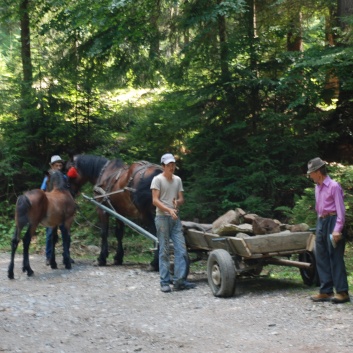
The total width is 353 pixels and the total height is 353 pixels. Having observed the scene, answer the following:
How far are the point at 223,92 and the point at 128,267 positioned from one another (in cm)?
558

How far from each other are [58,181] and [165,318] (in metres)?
5.63

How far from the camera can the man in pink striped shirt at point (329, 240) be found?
855 centimetres

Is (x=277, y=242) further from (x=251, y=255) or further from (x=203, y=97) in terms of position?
(x=203, y=97)

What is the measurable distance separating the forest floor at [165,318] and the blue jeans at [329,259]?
288mm

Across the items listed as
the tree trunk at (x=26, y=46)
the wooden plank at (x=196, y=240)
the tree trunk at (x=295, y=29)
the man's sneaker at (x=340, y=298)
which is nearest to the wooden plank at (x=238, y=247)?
the wooden plank at (x=196, y=240)

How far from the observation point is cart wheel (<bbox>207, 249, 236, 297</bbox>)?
926cm

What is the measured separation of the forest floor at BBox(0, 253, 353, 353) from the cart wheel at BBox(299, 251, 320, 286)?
181mm

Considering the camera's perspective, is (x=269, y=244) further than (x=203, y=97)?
No

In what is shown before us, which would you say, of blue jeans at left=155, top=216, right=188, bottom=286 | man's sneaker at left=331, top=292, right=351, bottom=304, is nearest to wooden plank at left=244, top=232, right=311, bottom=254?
man's sneaker at left=331, top=292, right=351, bottom=304

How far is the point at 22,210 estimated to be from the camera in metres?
12.1

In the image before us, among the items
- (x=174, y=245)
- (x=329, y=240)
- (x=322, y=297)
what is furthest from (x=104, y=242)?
(x=329, y=240)

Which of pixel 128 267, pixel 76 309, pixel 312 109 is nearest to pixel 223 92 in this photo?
Answer: pixel 312 109

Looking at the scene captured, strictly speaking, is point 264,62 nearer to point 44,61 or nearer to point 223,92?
point 223,92

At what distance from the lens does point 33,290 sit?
35.7 feet
